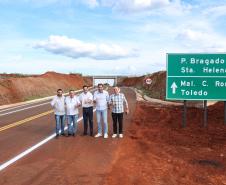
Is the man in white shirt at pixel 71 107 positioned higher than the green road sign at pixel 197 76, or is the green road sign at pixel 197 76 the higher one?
the green road sign at pixel 197 76

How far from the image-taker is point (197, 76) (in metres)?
18.6

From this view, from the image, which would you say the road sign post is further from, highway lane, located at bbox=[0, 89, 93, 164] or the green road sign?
highway lane, located at bbox=[0, 89, 93, 164]

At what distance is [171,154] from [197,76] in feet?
21.0

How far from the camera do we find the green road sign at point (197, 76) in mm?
18453

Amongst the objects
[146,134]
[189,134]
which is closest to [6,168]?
[146,134]

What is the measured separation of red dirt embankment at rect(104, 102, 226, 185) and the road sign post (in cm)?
141

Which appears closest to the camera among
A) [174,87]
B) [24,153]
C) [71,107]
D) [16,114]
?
[24,153]

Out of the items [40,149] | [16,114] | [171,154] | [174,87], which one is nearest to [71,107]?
[40,149]

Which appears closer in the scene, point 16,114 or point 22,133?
point 22,133

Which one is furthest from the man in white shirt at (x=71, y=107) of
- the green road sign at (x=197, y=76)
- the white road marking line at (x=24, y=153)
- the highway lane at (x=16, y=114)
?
the highway lane at (x=16, y=114)

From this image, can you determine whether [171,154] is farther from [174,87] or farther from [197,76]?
[197,76]

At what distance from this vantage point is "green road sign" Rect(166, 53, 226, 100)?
18453 millimetres

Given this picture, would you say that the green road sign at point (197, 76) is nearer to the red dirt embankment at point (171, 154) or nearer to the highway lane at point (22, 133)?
the red dirt embankment at point (171, 154)

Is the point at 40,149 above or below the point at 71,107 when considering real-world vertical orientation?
→ below
